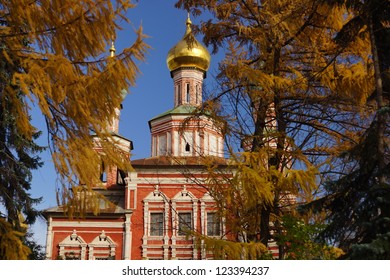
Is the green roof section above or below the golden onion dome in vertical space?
below

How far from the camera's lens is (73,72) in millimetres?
5816

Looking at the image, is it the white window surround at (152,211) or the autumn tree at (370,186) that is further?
the white window surround at (152,211)

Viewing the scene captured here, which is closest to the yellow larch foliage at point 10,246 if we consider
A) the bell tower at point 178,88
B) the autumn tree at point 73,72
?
the autumn tree at point 73,72

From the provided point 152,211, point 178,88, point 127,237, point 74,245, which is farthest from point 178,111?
point 74,245

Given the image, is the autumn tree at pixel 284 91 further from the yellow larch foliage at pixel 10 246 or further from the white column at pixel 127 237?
the white column at pixel 127 237

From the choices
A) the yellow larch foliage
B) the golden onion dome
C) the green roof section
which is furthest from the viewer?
the golden onion dome

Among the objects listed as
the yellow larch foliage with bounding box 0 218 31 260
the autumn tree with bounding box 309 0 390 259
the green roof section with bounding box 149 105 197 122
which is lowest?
the yellow larch foliage with bounding box 0 218 31 260

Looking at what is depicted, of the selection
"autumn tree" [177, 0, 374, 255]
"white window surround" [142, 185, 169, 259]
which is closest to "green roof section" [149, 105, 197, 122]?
"white window surround" [142, 185, 169, 259]

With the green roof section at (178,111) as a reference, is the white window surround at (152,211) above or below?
below

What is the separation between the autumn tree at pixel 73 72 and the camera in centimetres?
566

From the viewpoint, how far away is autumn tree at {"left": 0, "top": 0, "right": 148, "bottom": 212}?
5.66 metres

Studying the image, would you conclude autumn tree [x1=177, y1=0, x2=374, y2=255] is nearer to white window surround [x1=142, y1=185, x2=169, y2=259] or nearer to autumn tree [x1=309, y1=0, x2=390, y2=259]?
autumn tree [x1=309, y1=0, x2=390, y2=259]

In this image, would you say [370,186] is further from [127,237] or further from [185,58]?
[185,58]

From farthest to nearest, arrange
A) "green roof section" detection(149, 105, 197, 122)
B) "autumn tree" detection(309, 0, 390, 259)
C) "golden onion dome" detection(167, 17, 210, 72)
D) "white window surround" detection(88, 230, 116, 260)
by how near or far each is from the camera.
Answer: "golden onion dome" detection(167, 17, 210, 72), "green roof section" detection(149, 105, 197, 122), "white window surround" detection(88, 230, 116, 260), "autumn tree" detection(309, 0, 390, 259)
